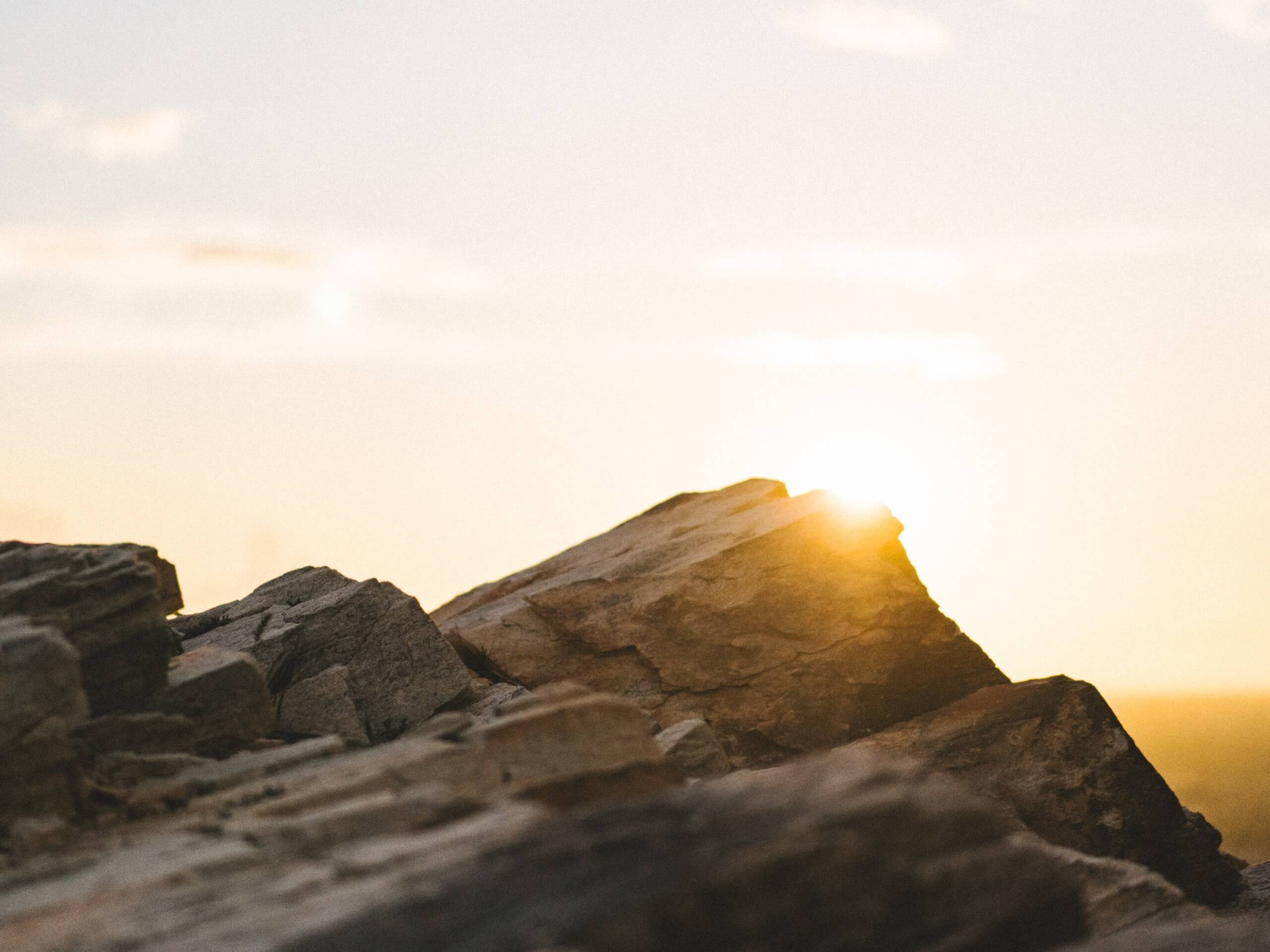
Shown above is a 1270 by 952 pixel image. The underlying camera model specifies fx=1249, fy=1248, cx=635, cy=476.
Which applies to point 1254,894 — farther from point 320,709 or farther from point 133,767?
point 133,767

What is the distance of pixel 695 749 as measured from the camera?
80.3 ft

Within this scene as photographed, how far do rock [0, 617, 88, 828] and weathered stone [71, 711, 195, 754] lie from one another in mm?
1374

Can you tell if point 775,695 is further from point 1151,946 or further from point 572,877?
point 572,877

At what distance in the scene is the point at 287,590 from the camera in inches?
1216

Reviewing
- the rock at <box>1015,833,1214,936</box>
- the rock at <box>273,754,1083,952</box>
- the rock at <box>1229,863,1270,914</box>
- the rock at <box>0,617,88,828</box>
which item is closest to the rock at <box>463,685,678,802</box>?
the rock at <box>273,754,1083,952</box>

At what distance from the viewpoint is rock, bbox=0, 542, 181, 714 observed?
20.1m

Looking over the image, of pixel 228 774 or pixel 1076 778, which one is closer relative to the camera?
pixel 228 774

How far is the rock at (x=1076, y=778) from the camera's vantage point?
28.7 metres

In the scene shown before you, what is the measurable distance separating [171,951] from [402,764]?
5.23m

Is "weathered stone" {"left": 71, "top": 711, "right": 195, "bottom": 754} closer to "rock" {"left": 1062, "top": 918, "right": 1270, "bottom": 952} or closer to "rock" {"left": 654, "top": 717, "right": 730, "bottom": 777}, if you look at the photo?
"rock" {"left": 654, "top": 717, "right": 730, "bottom": 777}

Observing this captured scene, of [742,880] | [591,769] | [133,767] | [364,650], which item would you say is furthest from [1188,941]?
[364,650]

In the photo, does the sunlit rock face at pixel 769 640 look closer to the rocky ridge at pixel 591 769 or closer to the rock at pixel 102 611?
→ the rocky ridge at pixel 591 769

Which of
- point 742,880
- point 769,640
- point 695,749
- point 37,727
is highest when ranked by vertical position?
point 37,727

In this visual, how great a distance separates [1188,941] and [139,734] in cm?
1566
